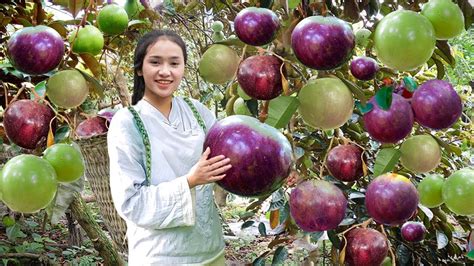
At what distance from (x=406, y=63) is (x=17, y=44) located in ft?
1.91

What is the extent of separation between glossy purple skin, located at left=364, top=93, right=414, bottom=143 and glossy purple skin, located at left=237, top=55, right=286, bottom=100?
154 millimetres

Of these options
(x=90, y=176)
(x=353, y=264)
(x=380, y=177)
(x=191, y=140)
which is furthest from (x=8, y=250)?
(x=380, y=177)

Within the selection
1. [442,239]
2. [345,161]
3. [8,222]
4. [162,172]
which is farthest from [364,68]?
[8,222]

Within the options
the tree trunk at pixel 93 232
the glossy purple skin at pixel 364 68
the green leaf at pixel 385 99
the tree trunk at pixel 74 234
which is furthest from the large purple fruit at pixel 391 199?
the tree trunk at pixel 74 234

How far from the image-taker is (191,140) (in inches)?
41.0

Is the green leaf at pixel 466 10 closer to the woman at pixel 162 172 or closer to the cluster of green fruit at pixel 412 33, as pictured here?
the cluster of green fruit at pixel 412 33

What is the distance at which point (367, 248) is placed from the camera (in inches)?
34.1

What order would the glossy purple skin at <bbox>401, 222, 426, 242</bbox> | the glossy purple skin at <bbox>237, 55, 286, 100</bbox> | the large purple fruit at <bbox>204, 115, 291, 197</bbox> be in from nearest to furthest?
1. the large purple fruit at <bbox>204, 115, 291, 197</bbox>
2. the glossy purple skin at <bbox>237, 55, 286, 100</bbox>
3. the glossy purple skin at <bbox>401, 222, 426, 242</bbox>

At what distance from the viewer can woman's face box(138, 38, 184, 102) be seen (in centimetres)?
103

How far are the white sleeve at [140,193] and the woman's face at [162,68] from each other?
0.12m

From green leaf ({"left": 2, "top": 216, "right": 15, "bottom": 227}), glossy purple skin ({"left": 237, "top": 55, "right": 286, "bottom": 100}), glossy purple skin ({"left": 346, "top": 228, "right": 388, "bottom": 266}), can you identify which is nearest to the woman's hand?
glossy purple skin ({"left": 237, "top": 55, "right": 286, "bottom": 100})

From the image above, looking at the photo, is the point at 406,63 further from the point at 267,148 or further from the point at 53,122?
the point at 53,122

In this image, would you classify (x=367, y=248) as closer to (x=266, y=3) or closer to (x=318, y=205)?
(x=318, y=205)

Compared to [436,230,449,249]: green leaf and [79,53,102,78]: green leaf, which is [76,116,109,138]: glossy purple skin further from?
[436,230,449,249]: green leaf
